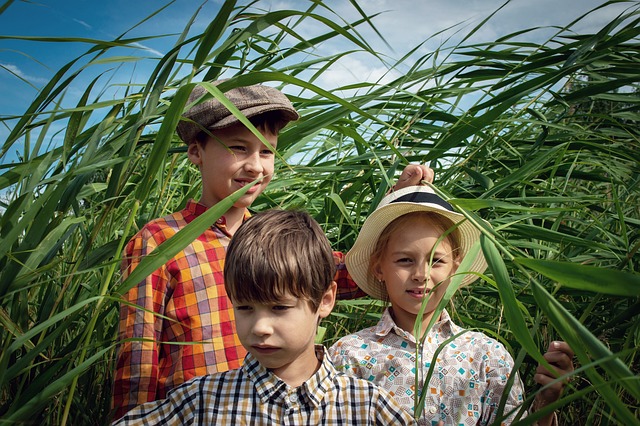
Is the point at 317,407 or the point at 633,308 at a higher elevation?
the point at 633,308

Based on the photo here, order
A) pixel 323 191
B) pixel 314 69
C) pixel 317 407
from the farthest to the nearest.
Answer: pixel 323 191 < pixel 314 69 < pixel 317 407

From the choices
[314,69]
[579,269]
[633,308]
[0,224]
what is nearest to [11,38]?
[0,224]

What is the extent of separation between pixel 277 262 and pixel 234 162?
40cm

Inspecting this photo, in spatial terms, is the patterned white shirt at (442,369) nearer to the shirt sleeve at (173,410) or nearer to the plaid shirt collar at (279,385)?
the plaid shirt collar at (279,385)

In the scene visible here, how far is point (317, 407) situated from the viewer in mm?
1030

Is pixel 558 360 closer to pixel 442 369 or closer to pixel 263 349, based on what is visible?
pixel 442 369

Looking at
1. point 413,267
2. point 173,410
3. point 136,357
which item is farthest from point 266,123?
point 173,410

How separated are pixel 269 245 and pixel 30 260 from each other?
41 cm

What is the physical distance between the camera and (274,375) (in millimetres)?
1029

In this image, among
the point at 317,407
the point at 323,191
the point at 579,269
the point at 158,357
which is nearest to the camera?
the point at 579,269

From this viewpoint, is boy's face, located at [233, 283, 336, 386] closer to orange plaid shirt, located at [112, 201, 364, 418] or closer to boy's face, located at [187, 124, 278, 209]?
orange plaid shirt, located at [112, 201, 364, 418]

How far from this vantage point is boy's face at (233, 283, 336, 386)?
101 centimetres

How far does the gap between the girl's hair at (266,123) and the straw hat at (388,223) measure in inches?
12.5

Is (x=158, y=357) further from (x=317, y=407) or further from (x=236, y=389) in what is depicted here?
(x=317, y=407)
